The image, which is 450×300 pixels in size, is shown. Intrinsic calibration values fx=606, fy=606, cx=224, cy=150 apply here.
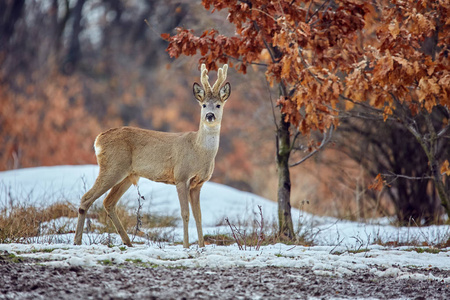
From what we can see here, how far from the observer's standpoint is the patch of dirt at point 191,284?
170 inches

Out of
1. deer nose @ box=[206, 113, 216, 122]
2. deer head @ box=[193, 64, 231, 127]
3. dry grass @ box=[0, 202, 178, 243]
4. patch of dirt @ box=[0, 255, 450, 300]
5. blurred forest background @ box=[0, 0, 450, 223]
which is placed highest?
blurred forest background @ box=[0, 0, 450, 223]

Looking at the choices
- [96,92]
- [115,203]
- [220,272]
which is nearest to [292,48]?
[115,203]

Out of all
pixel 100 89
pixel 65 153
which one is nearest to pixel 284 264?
pixel 65 153

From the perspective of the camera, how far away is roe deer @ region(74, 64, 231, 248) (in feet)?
22.3

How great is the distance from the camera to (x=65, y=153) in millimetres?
21375

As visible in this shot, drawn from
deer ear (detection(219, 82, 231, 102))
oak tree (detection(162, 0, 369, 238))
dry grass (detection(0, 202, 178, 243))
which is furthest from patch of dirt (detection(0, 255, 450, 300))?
oak tree (detection(162, 0, 369, 238))

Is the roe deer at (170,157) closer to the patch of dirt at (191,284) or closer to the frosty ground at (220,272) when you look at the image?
the frosty ground at (220,272)

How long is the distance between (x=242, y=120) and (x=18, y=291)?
14989 mm

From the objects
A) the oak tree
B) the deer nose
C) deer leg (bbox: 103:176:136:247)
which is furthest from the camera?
the oak tree

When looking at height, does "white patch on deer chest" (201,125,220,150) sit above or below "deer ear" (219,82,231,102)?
below

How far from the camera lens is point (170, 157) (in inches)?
273

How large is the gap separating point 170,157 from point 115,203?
2.86 feet

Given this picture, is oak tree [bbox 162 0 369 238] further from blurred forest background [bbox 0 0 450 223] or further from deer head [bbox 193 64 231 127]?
blurred forest background [bbox 0 0 450 223]

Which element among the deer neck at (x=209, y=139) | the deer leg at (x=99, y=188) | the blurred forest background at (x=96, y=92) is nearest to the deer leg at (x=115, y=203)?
the deer leg at (x=99, y=188)
